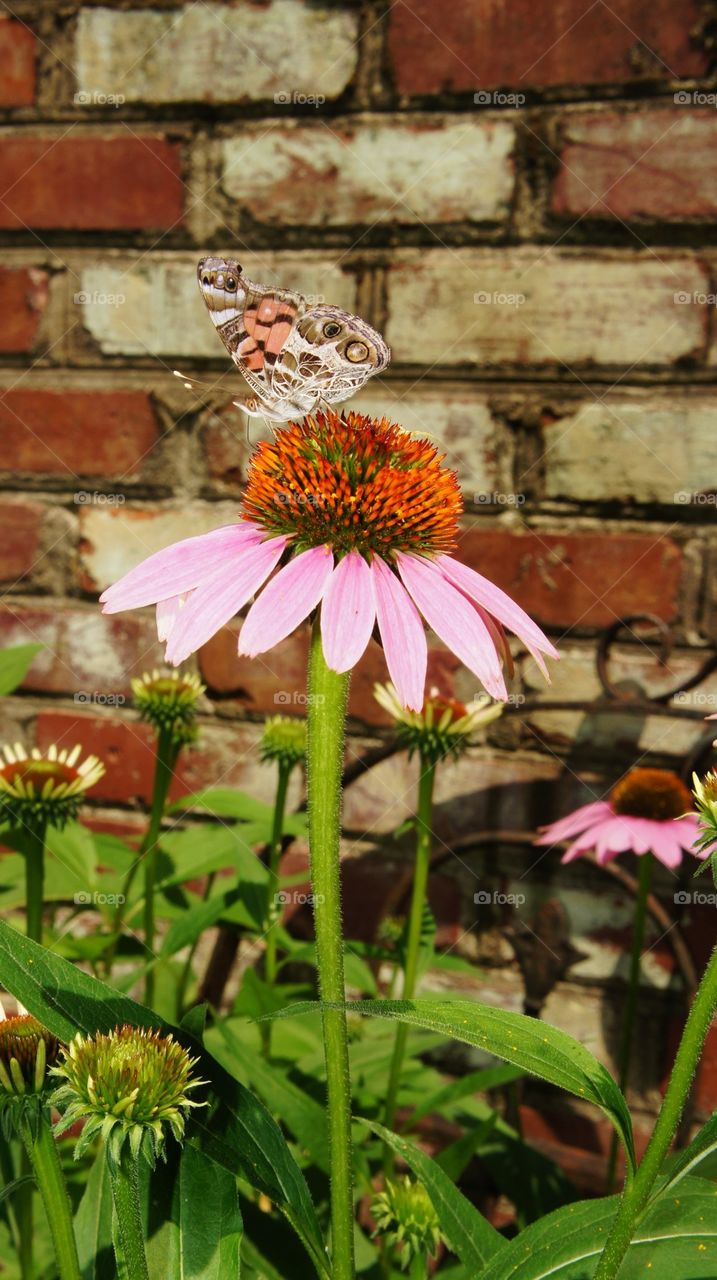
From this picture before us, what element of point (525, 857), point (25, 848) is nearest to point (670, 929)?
point (525, 857)

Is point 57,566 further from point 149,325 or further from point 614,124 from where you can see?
point 614,124
